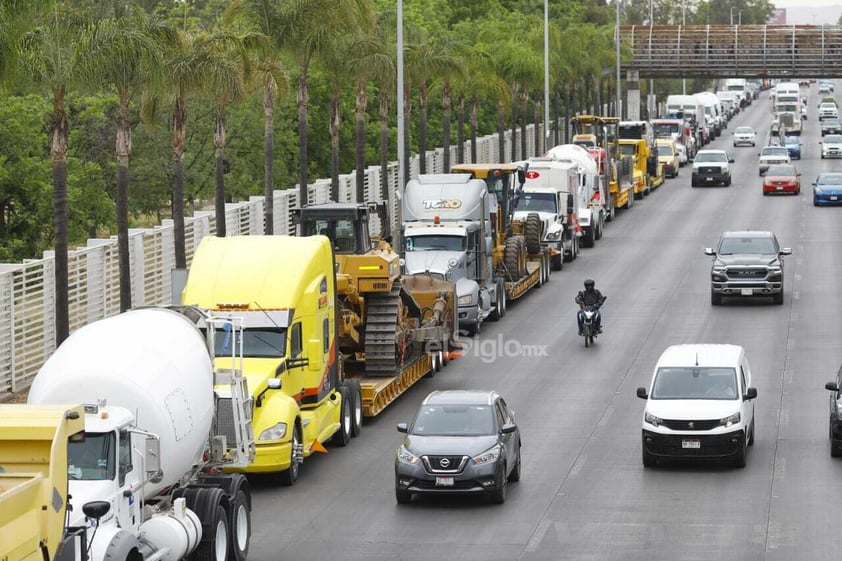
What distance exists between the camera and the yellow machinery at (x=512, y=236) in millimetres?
46250

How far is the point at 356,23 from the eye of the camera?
48094 mm

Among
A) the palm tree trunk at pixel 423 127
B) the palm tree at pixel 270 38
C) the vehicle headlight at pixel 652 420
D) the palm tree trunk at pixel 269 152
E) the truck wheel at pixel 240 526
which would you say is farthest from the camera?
the palm tree trunk at pixel 423 127

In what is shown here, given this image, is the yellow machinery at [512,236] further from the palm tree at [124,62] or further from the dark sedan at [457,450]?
the dark sedan at [457,450]

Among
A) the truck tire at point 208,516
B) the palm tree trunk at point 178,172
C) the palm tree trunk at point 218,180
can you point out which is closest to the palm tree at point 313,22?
the palm tree trunk at point 218,180

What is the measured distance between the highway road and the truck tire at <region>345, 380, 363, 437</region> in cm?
19

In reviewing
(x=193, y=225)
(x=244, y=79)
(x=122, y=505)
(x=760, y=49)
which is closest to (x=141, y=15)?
(x=244, y=79)

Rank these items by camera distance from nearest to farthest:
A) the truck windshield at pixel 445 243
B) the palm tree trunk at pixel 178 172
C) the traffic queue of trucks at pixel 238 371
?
the traffic queue of trucks at pixel 238 371 < the palm tree trunk at pixel 178 172 < the truck windshield at pixel 445 243

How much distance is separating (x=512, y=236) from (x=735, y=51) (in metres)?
83.5

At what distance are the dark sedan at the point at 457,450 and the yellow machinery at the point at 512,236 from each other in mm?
20172

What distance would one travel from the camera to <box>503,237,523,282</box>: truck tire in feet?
152

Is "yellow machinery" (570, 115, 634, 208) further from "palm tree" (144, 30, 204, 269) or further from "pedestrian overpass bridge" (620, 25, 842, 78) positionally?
"pedestrian overpass bridge" (620, 25, 842, 78)

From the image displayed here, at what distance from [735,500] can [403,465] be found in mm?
4955

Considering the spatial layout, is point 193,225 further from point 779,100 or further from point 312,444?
point 779,100

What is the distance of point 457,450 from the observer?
958 inches
